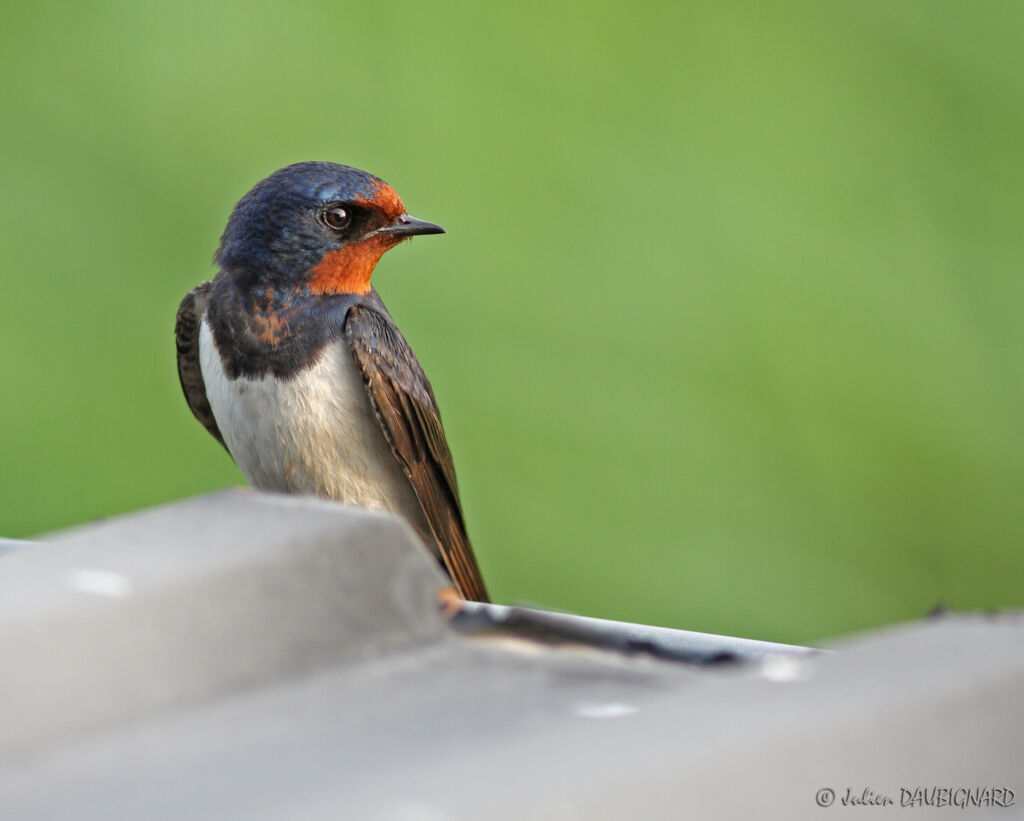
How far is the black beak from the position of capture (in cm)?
135

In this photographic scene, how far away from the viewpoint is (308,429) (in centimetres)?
136

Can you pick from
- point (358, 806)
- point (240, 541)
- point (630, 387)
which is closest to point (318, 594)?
point (240, 541)

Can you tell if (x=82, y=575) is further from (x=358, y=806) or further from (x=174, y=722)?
(x=358, y=806)

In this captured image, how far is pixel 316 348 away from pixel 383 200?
14cm

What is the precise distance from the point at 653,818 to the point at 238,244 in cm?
107

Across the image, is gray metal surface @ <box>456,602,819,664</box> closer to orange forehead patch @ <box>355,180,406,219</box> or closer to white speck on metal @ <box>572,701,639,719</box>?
white speck on metal @ <box>572,701,639,719</box>

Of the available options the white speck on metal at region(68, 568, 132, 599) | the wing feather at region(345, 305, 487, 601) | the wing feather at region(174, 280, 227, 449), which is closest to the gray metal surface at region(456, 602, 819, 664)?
the white speck on metal at region(68, 568, 132, 599)

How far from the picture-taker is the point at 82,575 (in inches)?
19.3

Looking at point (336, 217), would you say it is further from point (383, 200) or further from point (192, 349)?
point (192, 349)

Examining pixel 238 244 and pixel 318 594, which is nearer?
pixel 318 594

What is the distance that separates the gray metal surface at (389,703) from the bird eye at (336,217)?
31.1 inches

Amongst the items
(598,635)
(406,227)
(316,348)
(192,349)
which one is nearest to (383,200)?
(406,227)

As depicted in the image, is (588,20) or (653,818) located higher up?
(588,20)

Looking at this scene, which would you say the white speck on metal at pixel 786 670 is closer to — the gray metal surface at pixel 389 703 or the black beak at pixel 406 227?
the gray metal surface at pixel 389 703
